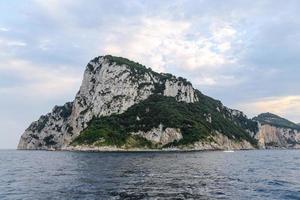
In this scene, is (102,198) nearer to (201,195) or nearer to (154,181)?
(201,195)

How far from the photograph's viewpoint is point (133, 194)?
54250 millimetres

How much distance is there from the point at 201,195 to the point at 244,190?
8438 mm

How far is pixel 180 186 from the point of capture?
205ft

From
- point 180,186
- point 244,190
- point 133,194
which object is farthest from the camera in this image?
point 180,186

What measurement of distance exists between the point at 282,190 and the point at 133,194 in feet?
71.9

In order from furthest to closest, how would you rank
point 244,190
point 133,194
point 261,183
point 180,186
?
point 261,183 < point 180,186 < point 244,190 < point 133,194

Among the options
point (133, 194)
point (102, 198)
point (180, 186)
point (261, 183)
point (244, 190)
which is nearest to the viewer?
point (102, 198)

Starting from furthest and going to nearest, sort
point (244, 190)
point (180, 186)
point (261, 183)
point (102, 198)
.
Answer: point (261, 183), point (180, 186), point (244, 190), point (102, 198)

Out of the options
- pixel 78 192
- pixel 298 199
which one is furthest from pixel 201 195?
pixel 78 192

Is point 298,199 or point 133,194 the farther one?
point 133,194

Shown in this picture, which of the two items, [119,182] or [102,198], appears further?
[119,182]

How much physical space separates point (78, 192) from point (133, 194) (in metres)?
8.07

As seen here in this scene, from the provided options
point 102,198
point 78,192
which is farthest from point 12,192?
point 102,198

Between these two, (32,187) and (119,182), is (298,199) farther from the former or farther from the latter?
(32,187)
